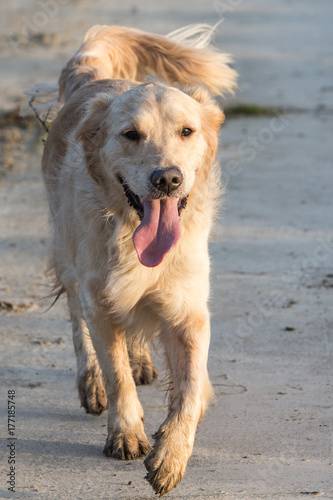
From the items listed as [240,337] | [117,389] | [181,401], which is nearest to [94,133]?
[117,389]

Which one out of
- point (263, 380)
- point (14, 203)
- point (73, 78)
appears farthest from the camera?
point (14, 203)

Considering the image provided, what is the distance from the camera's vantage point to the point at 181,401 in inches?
148

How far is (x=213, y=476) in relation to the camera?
11.9 ft

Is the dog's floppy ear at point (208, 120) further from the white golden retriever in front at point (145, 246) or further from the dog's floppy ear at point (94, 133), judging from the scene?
the dog's floppy ear at point (94, 133)

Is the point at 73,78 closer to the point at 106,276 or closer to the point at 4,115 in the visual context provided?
the point at 106,276

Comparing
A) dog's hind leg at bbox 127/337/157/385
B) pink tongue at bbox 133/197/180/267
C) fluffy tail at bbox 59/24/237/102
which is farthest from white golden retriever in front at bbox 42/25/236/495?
fluffy tail at bbox 59/24/237/102

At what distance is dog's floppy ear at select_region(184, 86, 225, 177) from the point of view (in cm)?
406

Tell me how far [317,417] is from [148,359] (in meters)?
1.07

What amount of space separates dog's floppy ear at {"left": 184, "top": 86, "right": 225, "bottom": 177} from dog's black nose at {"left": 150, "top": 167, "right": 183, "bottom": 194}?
482 millimetres

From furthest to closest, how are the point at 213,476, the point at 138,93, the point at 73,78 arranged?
1. the point at 73,78
2. the point at 138,93
3. the point at 213,476

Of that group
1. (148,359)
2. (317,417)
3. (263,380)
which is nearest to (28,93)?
(148,359)

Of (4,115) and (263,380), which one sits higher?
(263,380)

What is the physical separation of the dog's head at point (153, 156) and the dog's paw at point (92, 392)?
1036 millimetres

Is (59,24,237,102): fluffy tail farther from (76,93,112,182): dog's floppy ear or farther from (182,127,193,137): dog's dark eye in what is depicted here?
(182,127,193,137): dog's dark eye
